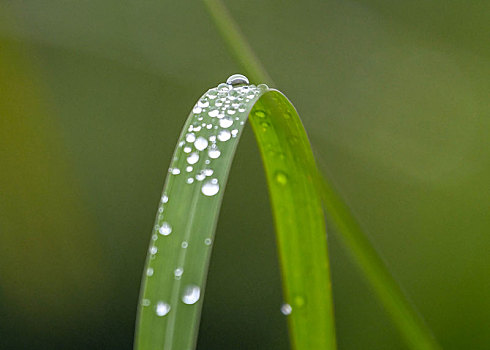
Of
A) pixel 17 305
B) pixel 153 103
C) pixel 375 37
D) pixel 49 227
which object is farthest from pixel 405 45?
pixel 17 305

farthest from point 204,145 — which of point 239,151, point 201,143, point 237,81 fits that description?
point 239,151

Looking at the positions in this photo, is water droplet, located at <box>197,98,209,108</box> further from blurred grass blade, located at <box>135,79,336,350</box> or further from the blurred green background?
the blurred green background

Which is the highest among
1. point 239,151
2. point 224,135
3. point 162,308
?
point 239,151

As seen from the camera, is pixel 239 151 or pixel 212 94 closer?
pixel 212 94

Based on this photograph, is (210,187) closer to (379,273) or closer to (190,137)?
(190,137)

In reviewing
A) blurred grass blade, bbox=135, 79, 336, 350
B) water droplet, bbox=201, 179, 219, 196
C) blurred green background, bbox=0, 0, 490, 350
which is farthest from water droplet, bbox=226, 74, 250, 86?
blurred green background, bbox=0, 0, 490, 350

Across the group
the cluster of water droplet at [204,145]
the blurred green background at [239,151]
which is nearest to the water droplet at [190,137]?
the cluster of water droplet at [204,145]

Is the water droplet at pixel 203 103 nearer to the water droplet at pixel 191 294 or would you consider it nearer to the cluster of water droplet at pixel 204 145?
the cluster of water droplet at pixel 204 145

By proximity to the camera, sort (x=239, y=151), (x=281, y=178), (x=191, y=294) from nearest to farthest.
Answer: (x=191, y=294) < (x=281, y=178) < (x=239, y=151)
